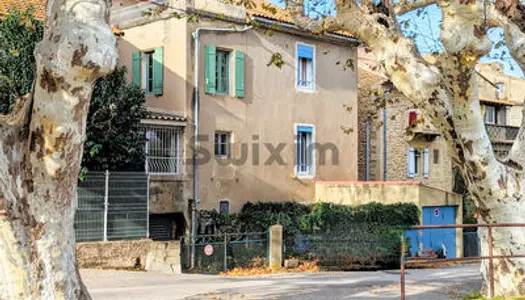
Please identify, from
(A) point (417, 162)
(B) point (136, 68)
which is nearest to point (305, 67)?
(B) point (136, 68)

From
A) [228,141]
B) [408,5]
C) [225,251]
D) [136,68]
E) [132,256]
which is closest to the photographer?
[408,5]

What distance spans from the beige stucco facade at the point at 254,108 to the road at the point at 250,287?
5.69m

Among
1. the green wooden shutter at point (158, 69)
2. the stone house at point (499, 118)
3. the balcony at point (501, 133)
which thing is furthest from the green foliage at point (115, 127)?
the balcony at point (501, 133)

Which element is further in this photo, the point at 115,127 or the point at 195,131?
the point at 195,131

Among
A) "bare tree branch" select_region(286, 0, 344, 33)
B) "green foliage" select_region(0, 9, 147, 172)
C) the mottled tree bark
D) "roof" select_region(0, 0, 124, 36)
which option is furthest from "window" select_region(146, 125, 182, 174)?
the mottled tree bark

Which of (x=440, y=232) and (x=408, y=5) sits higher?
(x=408, y=5)

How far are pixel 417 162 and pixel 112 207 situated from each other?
1809 centimetres

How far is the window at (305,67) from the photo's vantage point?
2595cm

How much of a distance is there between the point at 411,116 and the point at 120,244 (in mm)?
17320

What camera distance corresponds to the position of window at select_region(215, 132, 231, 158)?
2353cm

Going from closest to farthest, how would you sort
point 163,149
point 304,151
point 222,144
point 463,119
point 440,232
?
point 463,119
point 163,149
point 222,144
point 304,151
point 440,232

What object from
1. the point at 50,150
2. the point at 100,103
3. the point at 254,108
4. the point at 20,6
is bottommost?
the point at 50,150

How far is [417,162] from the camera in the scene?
108 feet

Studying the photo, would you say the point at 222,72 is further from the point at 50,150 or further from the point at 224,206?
the point at 50,150
